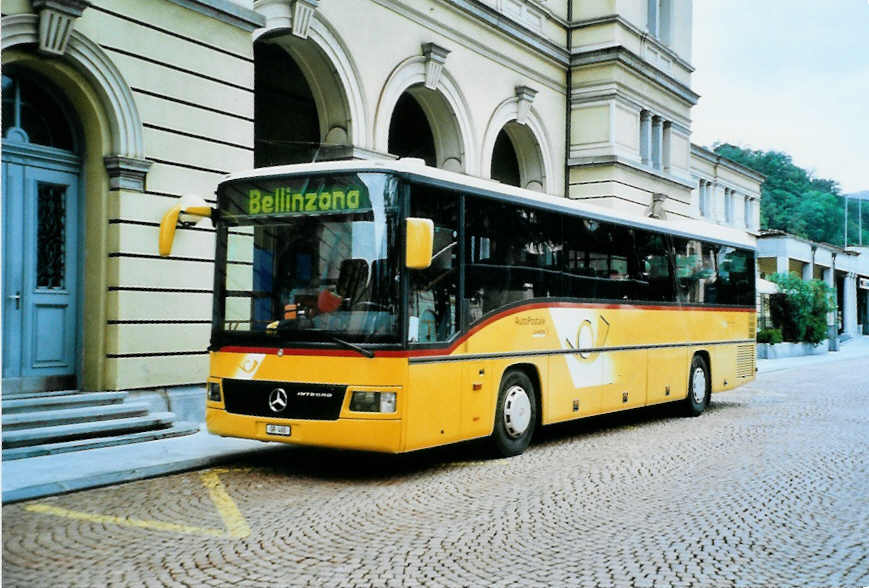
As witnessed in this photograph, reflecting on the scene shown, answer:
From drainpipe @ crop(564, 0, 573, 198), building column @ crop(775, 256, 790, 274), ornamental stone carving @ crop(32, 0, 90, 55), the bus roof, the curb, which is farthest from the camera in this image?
building column @ crop(775, 256, 790, 274)

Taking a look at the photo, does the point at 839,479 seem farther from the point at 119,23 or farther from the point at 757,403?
the point at 119,23

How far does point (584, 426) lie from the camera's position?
1390 centimetres

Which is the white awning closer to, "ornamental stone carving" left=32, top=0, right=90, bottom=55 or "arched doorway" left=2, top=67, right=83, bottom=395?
"arched doorway" left=2, top=67, right=83, bottom=395

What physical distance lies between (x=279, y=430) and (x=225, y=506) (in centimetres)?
131

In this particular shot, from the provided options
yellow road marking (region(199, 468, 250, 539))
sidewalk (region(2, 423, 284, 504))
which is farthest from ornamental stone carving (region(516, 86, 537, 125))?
yellow road marking (region(199, 468, 250, 539))

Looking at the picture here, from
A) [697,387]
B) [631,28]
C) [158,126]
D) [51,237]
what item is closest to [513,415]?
[697,387]

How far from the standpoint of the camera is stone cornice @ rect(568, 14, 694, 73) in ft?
77.6

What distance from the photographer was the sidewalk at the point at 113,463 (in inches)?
333

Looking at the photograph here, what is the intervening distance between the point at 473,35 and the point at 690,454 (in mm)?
11740

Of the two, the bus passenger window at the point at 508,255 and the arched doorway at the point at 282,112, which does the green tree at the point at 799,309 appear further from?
the bus passenger window at the point at 508,255

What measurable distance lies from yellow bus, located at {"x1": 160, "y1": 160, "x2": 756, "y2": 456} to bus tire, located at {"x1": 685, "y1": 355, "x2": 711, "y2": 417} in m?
3.95

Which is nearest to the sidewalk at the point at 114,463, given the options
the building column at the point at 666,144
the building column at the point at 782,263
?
the building column at the point at 666,144

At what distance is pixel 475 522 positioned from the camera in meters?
7.29

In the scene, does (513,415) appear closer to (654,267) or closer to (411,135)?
(654,267)
